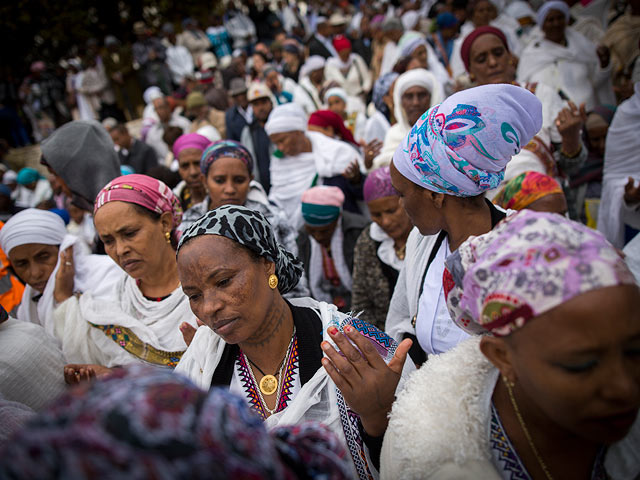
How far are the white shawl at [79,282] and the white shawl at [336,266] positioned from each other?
1694mm

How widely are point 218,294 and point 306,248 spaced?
2466mm

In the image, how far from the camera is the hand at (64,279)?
10.7 ft

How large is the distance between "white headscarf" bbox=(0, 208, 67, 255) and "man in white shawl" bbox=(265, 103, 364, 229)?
7.61 feet

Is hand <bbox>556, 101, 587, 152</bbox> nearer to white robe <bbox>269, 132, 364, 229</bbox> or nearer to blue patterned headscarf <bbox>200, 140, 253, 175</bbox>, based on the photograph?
white robe <bbox>269, 132, 364, 229</bbox>

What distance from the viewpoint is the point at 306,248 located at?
14.5 ft

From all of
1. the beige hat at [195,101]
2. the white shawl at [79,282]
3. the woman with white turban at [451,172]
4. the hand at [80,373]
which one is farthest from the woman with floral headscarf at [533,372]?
the beige hat at [195,101]

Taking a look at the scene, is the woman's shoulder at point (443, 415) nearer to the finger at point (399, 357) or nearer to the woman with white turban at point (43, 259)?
the finger at point (399, 357)

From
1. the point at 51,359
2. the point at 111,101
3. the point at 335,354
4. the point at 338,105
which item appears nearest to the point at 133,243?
the point at 51,359

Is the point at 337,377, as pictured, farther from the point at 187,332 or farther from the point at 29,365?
the point at 29,365

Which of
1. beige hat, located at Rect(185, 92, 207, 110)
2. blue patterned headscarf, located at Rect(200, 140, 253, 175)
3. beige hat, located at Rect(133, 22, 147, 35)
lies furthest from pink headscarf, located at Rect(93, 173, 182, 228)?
beige hat, located at Rect(133, 22, 147, 35)

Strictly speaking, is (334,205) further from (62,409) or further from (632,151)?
(62,409)

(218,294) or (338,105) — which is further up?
(218,294)

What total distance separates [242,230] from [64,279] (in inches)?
79.3

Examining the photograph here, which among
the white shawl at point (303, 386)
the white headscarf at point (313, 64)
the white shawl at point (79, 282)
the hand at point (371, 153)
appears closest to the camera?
the white shawl at point (303, 386)
